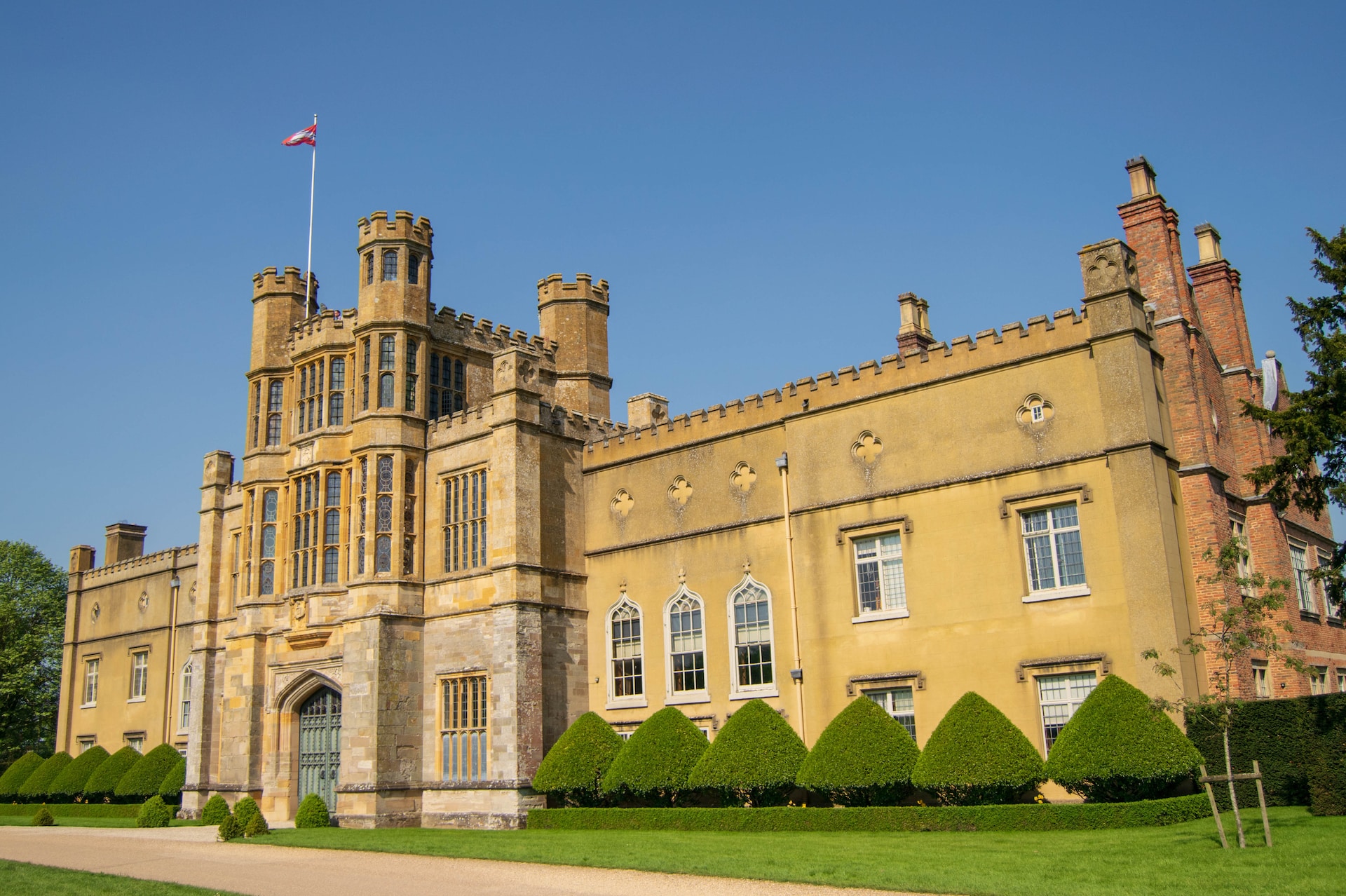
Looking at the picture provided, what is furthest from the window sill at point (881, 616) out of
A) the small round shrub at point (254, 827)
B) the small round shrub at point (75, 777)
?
the small round shrub at point (75, 777)

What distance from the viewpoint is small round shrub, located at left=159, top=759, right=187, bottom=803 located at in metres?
36.0

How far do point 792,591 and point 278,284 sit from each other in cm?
1986

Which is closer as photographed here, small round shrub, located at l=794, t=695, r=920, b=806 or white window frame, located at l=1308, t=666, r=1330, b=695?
small round shrub, located at l=794, t=695, r=920, b=806

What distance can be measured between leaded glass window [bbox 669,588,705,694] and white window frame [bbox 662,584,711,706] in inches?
0.7

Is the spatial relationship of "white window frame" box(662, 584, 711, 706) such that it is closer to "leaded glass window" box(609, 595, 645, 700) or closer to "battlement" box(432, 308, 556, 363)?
"leaded glass window" box(609, 595, 645, 700)

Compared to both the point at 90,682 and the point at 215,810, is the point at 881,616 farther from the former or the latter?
the point at 90,682

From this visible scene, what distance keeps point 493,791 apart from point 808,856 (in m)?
11.9

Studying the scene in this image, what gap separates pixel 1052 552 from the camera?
22.2 m

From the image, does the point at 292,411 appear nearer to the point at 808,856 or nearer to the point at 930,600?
the point at 930,600

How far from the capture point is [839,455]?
2553 cm

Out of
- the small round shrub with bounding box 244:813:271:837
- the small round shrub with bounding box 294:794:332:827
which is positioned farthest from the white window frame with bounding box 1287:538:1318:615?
the small round shrub with bounding box 244:813:271:837

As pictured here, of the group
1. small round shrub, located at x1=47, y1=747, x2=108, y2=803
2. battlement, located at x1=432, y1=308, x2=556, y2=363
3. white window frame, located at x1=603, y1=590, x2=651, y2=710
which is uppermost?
battlement, located at x1=432, y1=308, x2=556, y2=363

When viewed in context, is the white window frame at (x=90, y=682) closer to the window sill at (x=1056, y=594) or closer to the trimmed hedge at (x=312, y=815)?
the trimmed hedge at (x=312, y=815)

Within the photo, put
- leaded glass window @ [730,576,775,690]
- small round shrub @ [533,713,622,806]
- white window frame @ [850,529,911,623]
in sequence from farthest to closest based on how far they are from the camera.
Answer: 1. leaded glass window @ [730,576,775,690]
2. small round shrub @ [533,713,622,806]
3. white window frame @ [850,529,911,623]
